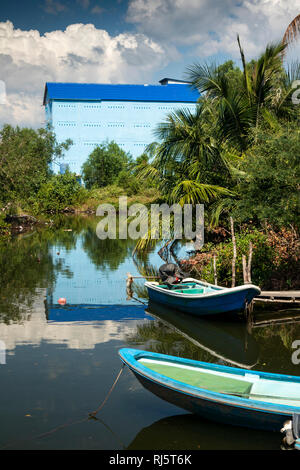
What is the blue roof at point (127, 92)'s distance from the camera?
62.8 m

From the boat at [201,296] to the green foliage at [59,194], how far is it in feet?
125

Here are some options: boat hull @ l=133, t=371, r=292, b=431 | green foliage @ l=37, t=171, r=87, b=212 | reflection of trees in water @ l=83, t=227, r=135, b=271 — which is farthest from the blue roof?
boat hull @ l=133, t=371, r=292, b=431

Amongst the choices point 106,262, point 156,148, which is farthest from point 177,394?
point 106,262

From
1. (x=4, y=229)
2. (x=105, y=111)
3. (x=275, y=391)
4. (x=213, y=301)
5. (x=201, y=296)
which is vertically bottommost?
(x=275, y=391)

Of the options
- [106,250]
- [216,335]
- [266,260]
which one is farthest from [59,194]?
[216,335]

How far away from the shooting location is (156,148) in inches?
780

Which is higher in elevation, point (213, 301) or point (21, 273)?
point (21, 273)

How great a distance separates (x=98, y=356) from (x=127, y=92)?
57.4 meters

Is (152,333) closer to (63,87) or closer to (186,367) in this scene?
(186,367)

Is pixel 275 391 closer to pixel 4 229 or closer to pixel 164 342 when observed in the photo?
pixel 164 342

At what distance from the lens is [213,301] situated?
12.9m

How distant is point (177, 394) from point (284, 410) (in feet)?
4.97

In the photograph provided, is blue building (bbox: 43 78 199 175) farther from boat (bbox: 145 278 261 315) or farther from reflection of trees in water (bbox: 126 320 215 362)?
reflection of trees in water (bbox: 126 320 215 362)

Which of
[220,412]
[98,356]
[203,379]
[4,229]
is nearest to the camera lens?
[220,412]
